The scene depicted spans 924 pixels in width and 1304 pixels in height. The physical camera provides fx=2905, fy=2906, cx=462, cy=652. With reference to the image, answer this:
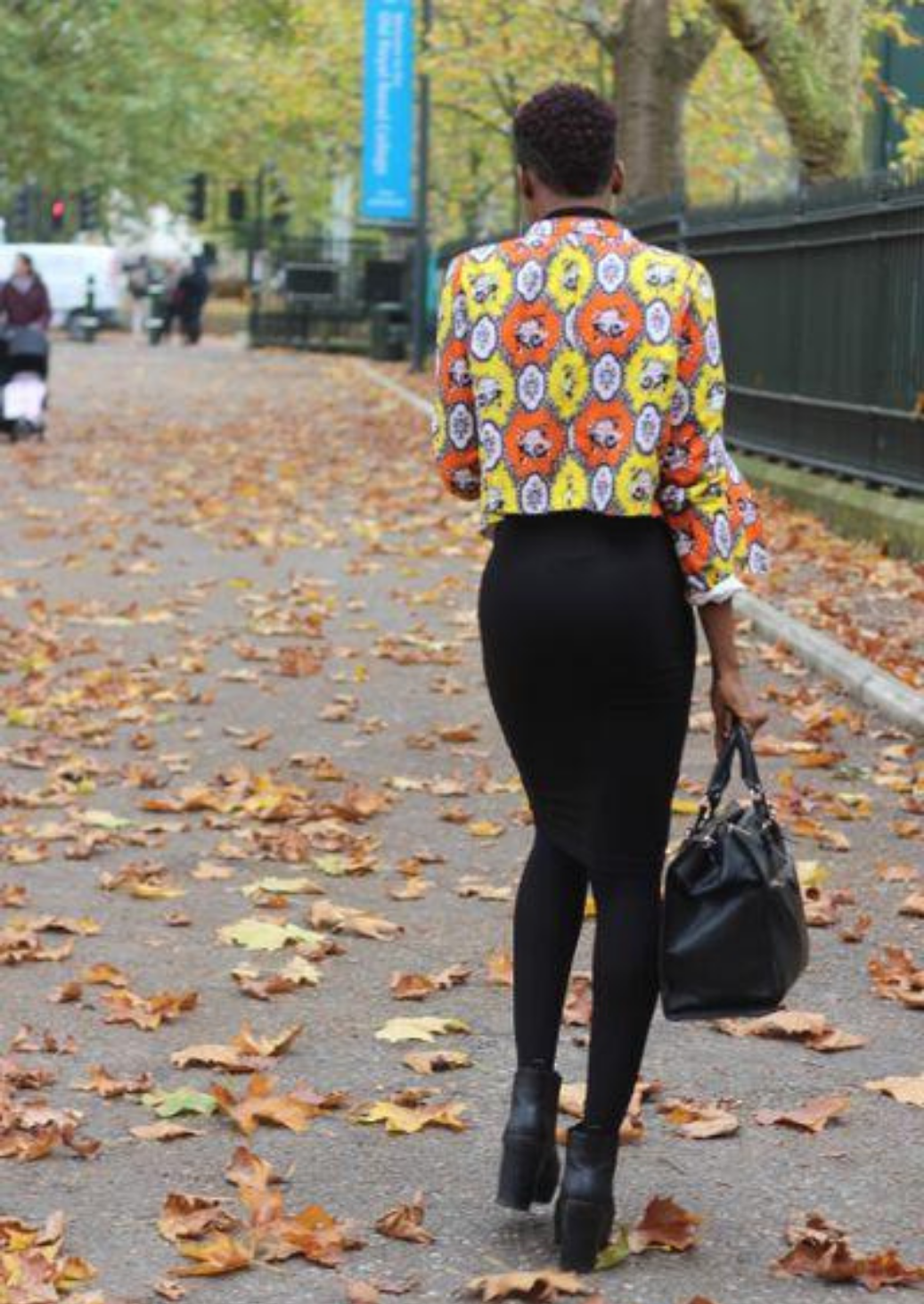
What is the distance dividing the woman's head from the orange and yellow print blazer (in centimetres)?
5

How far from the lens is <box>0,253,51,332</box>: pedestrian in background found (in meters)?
26.5

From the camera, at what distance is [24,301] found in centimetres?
2645

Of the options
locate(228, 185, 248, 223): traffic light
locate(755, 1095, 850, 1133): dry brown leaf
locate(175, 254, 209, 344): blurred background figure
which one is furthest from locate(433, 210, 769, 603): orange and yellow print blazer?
locate(228, 185, 248, 223): traffic light

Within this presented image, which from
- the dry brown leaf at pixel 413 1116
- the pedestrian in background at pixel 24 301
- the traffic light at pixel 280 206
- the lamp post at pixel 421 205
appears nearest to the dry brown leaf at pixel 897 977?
the dry brown leaf at pixel 413 1116

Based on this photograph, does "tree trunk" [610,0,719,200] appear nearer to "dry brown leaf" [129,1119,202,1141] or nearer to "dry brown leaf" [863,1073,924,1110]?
"dry brown leaf" [863,1073,924,1110]

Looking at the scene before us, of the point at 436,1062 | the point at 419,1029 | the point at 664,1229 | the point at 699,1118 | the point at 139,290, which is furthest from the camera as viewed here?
the point at 139,290

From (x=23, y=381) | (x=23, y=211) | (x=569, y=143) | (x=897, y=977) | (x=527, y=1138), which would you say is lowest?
(x=897, y=977)

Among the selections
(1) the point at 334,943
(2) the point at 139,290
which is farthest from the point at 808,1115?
(2) the point at 139,290

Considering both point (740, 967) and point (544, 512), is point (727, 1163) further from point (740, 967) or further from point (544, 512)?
point (544, 512)

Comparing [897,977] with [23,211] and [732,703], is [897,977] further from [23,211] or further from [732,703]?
[23,211]

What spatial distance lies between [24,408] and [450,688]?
16.6m

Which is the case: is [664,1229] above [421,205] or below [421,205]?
below

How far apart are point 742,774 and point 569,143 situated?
1027 millimetres

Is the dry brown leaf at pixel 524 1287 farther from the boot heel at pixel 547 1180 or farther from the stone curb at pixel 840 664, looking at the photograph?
the stone curb at pixel 840 664
